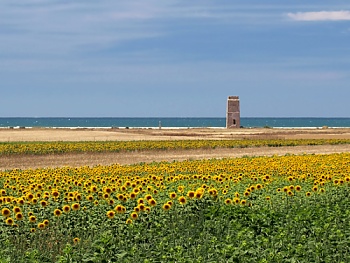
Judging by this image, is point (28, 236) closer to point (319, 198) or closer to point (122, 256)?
point (122, 256)

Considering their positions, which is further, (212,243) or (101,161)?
(101,161)

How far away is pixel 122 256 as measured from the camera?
854cm

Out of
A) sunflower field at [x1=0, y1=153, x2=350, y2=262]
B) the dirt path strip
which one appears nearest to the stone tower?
the dirt path strip

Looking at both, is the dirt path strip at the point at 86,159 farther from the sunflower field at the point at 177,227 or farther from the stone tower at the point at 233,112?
the stone tower at the point at 233,112

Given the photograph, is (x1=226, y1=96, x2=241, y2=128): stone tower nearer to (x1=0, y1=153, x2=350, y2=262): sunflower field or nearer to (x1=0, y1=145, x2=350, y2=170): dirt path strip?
(x1=0, y1=145, x2=350, y2=170): dirt path strip

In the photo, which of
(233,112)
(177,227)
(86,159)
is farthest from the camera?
(233,112)

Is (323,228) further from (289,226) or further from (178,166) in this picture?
(178,166)

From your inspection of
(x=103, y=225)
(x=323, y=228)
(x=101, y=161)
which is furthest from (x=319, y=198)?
(x=101, y=161)

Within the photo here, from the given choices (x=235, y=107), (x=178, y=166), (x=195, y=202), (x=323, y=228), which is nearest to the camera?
(x=323, y=228)

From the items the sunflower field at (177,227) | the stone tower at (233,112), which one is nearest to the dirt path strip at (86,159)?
the sunflower field at (177,227)

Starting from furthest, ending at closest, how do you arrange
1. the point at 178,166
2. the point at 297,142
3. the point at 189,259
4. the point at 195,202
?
the point at 297,142 < the point at 178,166 < the point at 195,202 < the point at 189,259

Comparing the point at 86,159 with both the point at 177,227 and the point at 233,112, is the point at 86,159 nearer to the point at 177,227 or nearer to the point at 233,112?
the point at 177,227

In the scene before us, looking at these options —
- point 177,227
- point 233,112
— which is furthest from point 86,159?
point 233,112

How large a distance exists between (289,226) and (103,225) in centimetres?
307
